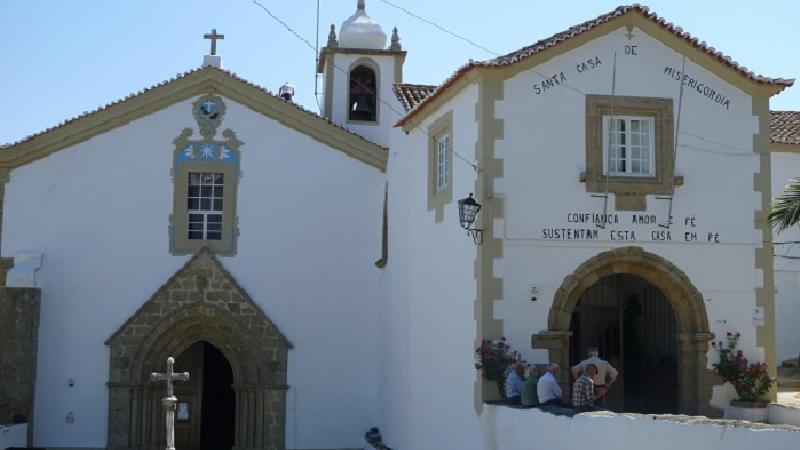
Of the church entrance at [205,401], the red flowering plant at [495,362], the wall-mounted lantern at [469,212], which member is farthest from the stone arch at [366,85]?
the red flowering plant at [495,362]

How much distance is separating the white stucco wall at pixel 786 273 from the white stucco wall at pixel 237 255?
8.83 m

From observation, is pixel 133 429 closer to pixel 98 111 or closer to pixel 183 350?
pixel 183 350

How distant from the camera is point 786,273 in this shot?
80.8 ft

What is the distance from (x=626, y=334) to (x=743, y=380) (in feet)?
8.72

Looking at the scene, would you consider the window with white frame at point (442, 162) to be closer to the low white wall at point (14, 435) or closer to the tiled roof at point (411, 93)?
the tiled roof at point (411, 93)

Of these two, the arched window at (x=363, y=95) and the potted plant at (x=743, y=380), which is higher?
the arched window at (x=363, y=95)

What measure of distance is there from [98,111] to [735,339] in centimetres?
1270

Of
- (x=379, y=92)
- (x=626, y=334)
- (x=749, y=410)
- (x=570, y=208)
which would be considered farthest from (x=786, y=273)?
(x=570, y=208)

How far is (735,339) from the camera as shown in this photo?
16.2m

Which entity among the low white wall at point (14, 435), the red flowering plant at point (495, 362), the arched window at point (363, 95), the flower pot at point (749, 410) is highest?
the arched window at point (363, 95)

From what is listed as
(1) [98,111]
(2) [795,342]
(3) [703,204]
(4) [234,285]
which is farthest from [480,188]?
(2) [795,342]

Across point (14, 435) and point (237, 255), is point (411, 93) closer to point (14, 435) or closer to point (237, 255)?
point (237, 255)

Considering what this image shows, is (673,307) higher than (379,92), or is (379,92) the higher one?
(379,92)

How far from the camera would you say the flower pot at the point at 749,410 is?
622 inches
